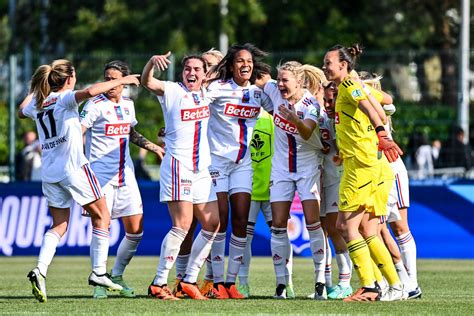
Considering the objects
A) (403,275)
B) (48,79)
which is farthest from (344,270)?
(48,79)

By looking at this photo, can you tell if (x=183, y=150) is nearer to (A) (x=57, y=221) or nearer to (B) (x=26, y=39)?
(A) (x=57, y=221)

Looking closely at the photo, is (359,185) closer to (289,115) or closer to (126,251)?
(289,115)

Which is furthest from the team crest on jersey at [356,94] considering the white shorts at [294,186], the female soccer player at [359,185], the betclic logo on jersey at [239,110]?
the betclic logo on jersey at [239,110]

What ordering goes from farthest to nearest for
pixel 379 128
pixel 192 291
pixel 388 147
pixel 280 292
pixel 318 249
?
pixel 318 249, pixel 280 292, pixel 192 291, pixel 379 128, pixel 388 147

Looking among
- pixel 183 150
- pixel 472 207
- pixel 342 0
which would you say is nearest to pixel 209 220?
pixel 183 150

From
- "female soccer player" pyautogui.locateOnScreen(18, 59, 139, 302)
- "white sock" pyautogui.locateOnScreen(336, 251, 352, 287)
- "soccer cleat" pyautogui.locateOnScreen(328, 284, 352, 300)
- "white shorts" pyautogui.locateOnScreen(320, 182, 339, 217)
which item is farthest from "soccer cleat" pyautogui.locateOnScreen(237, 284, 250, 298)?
"female soccer player" pyautogui.locateOnScreen(18, 59, 139, 302)

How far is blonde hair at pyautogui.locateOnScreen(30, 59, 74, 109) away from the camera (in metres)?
11.6

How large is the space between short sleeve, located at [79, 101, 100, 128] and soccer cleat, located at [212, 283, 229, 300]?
2.10 meters

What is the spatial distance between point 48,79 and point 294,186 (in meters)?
2.64

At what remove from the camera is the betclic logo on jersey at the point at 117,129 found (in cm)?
1255

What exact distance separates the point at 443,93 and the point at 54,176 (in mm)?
13280

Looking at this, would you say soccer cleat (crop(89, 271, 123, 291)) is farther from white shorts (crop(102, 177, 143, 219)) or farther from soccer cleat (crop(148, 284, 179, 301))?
white shorts (crop(102, 177, 143, 219))

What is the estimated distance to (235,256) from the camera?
40.1ft

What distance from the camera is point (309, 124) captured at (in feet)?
38.6
